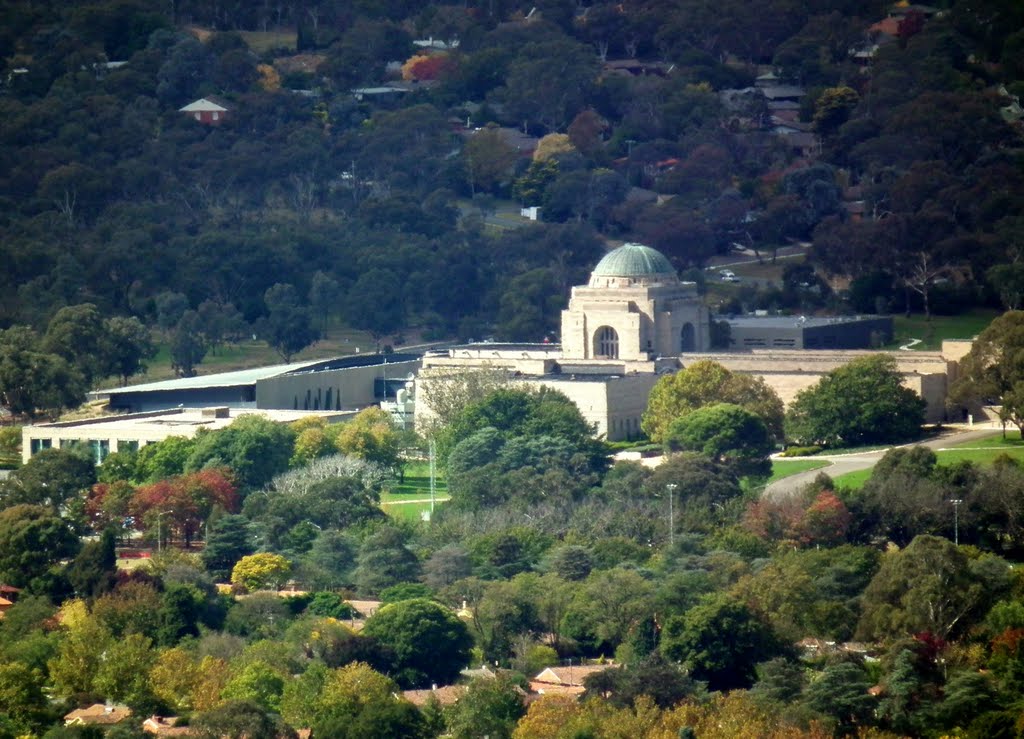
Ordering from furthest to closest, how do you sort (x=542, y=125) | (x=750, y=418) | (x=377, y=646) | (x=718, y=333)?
(x=542, y=125) → (x=718, y=333) → (x=750, y=418) → (x=377, y=646)

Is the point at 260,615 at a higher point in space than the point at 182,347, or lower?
lower

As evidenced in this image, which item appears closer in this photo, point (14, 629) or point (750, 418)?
point (14, 629)

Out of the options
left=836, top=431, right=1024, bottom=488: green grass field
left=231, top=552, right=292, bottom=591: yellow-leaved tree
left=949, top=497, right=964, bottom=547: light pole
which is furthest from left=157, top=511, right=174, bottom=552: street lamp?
left=949, top=497, right=964, bottom=547: light pole

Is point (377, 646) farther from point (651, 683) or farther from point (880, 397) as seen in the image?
point (880, 397)

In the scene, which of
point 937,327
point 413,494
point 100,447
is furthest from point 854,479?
point 937,327

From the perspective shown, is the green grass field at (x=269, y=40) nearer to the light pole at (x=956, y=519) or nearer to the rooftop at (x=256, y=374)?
the rooftop at (x=256, y=374)

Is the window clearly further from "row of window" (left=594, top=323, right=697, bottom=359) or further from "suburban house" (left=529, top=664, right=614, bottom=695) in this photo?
"suburban house" (left=529, top=664, right=614, bottom=695)

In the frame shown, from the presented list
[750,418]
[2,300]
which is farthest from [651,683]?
[2,300]
